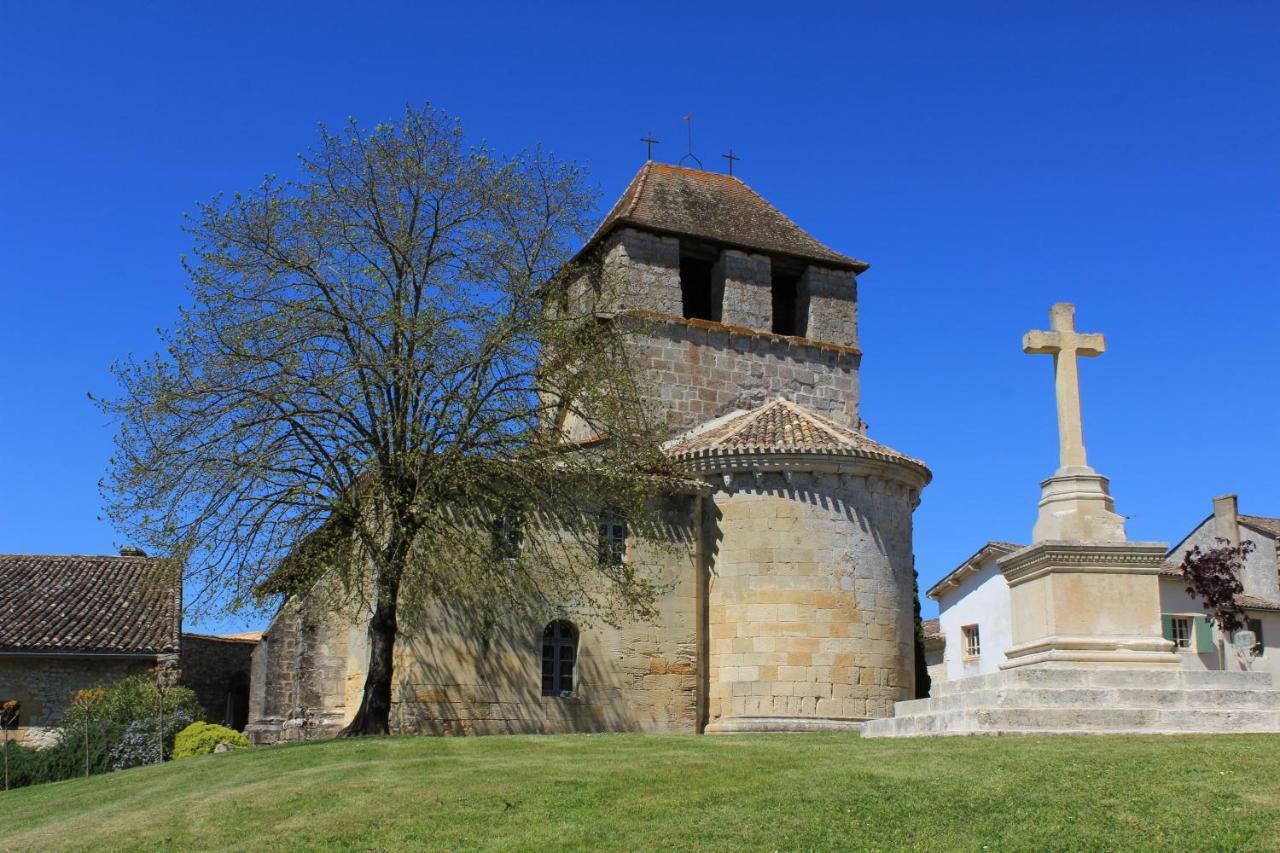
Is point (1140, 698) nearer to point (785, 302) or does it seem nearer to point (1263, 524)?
point (785, 302)

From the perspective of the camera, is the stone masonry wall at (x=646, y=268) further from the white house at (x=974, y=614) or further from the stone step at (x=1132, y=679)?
the stone step at (x=1132, y=679)

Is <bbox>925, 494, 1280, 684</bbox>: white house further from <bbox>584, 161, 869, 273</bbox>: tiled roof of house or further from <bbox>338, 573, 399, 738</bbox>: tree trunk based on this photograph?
<bbox>338, 573, 399, 738</bbox>: tree trunk

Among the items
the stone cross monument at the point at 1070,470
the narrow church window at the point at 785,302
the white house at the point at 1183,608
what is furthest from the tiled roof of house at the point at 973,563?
the stone cross monument at the point at 1070,470

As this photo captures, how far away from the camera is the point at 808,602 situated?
68.1 ft

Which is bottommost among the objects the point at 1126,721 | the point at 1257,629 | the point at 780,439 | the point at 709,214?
the point at 1126,721

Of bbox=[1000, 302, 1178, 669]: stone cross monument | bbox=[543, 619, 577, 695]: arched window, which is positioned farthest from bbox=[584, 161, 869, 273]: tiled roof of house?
bbox=[1000, 302, 1178, 669]: stone cross monument

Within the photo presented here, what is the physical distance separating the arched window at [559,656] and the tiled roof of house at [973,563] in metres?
15.6

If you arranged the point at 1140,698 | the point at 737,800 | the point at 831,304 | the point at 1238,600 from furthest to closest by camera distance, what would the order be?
the point at 1238,600, the point at 831,304, the point at 1140,698, the point at 737,800

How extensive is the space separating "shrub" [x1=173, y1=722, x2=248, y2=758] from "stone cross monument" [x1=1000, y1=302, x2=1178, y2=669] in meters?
15.2

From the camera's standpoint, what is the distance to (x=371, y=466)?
1798cm

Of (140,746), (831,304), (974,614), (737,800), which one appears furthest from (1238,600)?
(737,800)

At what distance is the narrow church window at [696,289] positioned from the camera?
27.6 meters

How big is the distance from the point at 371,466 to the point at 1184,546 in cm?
3189

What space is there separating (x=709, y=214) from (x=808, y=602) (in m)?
10.3
